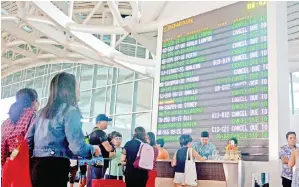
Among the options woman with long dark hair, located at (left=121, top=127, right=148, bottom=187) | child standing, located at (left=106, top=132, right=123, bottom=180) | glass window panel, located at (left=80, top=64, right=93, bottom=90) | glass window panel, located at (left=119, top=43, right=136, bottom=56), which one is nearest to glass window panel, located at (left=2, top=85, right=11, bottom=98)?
glass window panel, located at (left=80, top=64, right=93, bottom=90)

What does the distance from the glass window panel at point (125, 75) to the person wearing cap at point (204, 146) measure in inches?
491

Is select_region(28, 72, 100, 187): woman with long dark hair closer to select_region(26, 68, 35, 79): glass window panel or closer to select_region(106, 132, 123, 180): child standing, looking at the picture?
select_region(106, 132, 123, 180): child standing

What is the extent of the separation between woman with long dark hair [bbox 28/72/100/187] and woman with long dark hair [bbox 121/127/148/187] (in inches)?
84.1

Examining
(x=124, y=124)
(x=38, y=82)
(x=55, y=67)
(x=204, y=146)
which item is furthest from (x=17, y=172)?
(x=38, y=82)

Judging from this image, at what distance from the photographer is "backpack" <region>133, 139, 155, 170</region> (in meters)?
4.61

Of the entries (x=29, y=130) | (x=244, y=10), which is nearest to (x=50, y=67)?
(x=244, y=10)

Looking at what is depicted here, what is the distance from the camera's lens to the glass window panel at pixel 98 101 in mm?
19328

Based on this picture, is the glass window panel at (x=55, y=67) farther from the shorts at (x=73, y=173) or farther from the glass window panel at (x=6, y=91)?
the shorts at (x=73, y=173)

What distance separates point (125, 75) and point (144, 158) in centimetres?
1412

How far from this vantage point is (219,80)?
6016 mm

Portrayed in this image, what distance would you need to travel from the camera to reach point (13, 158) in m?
2.43

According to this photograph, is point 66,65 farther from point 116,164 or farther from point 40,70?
point 116,164

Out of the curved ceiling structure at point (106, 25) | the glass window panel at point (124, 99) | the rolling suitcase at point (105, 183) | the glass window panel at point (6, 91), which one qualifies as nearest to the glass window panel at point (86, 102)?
the curved ceiling structure at point (106, 25)

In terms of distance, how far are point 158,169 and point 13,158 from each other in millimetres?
3917
